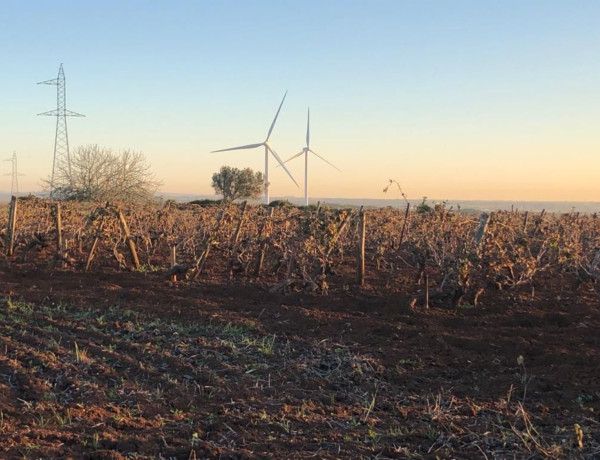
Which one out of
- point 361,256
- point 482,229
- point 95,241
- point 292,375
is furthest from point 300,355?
point 95,241

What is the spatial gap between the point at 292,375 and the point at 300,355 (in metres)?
0.65

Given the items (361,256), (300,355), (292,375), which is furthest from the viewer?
(361,256)

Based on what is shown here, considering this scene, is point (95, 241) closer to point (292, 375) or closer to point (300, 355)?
point (300, 355)

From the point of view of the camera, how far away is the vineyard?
365 cm

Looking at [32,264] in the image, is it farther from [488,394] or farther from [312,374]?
[488,394]

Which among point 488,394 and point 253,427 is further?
point 488,394

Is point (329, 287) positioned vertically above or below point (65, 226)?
below

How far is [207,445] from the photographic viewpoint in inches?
137

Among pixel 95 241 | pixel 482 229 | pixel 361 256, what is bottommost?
pixel 361 256

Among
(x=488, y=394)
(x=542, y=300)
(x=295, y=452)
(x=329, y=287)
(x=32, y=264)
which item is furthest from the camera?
(x=32, y=264)

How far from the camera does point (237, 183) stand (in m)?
54.0

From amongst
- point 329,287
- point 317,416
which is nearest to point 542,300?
point 329,287

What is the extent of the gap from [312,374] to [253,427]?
1289 mm

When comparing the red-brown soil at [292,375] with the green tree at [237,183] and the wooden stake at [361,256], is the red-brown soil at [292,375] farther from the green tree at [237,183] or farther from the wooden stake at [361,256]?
the green tree at [237,183]
